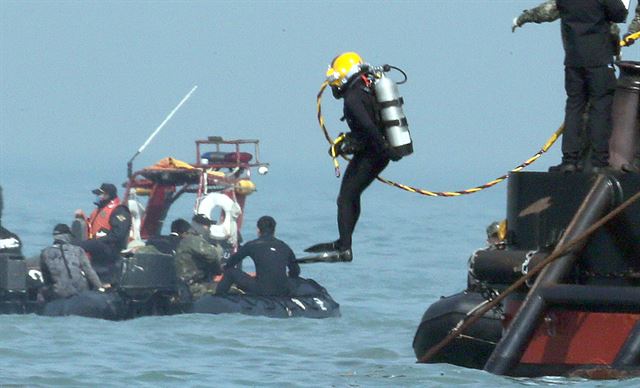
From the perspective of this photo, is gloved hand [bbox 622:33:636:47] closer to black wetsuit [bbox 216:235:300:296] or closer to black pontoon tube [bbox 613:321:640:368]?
black pontoon tube [bbox 613:321:640:368]

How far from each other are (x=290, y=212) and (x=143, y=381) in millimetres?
57841

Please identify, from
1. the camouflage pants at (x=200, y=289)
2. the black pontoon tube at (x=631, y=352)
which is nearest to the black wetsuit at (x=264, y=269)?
the camouflage pants at (x=200, y=289)

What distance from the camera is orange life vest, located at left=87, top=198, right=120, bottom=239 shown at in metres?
29.4

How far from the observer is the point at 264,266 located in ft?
91.4

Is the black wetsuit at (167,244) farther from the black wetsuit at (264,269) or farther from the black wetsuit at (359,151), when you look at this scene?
the black wetsuit at (359,151)

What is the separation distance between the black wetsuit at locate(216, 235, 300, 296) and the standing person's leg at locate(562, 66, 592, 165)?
10.7 metres

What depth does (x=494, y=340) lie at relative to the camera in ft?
61.3

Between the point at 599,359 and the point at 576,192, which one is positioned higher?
the point at 576,192

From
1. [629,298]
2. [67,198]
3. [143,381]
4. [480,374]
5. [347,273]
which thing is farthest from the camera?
[67,198]

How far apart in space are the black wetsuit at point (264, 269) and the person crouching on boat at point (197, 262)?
1.31ft

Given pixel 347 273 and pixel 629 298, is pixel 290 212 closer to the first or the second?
pixel 347 273

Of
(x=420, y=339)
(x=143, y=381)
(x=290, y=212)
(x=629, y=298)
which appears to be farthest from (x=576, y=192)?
(x=290, y=212)

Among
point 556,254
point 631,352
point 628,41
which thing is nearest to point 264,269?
point 628,41

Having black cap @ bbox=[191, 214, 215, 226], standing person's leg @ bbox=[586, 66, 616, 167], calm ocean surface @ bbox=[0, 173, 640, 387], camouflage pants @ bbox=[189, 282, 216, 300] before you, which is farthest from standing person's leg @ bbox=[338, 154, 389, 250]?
black cap @ bbox=[191, 214, 215, 226]
